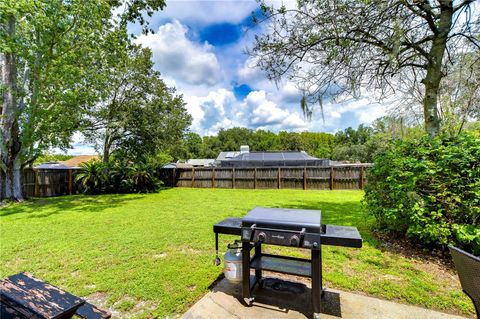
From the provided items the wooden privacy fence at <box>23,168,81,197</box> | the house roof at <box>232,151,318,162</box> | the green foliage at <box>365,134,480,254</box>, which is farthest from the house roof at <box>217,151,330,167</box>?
the green foliage at <box>365,134,480,254</box>

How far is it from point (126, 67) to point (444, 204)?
503 inches

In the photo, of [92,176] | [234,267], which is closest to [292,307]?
[234,267]

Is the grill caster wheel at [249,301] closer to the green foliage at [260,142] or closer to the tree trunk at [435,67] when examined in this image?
the tree trunk at [435,67]

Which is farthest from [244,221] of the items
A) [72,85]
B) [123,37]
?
[72,85]

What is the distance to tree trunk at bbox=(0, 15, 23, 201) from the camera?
786cm

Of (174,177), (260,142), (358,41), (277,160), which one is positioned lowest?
(174,177)

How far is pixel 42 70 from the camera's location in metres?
8.02

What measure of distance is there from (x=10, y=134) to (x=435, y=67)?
12378 mm

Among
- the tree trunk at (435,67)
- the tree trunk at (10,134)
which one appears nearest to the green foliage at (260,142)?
the tree trunk at (10,134)

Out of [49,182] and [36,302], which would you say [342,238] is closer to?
[36,302]

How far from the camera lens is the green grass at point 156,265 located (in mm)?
2408

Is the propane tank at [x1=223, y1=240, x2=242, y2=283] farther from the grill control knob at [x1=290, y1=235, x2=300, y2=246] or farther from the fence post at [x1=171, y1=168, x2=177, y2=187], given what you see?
the fence post at [x1=171, y1=168, x2=177, y2=187]

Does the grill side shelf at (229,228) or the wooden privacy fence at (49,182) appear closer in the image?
the grill side shelf at (229,228)

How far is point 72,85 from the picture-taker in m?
8.72
